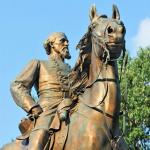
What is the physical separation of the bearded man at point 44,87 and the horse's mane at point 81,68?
28cm

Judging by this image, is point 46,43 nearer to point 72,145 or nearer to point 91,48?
point 91,48

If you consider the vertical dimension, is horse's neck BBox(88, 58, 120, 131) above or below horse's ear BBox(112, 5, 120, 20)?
below

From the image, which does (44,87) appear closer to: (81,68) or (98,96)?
(81,68)

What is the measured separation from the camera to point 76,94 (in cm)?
923

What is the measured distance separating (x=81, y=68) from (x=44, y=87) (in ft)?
2.98

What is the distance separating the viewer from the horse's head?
8.69m

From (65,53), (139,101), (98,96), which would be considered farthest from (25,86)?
(139,101)

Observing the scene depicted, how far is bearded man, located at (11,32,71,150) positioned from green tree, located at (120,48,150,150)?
59.4 feet

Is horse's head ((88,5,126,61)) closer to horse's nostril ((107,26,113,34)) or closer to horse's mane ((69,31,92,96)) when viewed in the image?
horse's nostril ((107,26,113,34))

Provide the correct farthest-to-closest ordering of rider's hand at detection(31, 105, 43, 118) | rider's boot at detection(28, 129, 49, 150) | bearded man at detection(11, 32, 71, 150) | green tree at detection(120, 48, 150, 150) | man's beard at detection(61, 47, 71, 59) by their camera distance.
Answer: green tree at detection(120, 48, 150, 150) → man's beard at detection(61, 47, 71, 59) → rider's hand at detection(31, 105, 43, 118) → bearded man at detection(11, 32, 71, 150) → rider's boot at detection(28, 129, 49, 150)

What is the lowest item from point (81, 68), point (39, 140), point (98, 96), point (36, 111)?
point (39, 140)

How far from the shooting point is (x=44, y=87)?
32.2 ft

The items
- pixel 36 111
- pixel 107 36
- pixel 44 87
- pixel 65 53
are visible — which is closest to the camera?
pixel 107 36

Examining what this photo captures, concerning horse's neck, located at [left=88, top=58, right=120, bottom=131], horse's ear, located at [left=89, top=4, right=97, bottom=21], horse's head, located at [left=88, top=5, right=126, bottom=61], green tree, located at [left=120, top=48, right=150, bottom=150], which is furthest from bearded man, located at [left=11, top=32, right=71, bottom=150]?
green tree, located at [left=120, top=48, right=150, bottom=150]
